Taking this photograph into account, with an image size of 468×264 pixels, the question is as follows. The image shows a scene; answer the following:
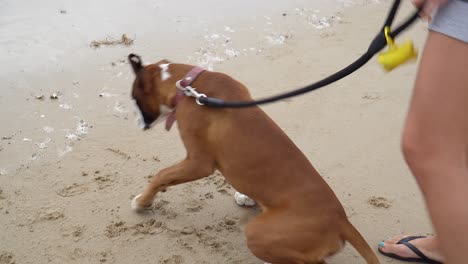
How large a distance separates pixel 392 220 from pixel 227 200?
108 centimetres

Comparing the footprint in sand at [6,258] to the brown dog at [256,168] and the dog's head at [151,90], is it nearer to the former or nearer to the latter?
the brown dog at [256,168]

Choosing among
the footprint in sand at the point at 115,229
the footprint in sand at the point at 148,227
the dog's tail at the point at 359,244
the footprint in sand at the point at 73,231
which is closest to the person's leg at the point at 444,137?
the dog's tail at the point at 359,244

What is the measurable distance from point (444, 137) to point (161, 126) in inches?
106

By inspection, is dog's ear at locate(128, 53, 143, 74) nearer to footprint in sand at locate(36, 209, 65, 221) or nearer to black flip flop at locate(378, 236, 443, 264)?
footprint in sand at locate(36, 209, 65, 221)

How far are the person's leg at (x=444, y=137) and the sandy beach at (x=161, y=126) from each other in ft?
4.49

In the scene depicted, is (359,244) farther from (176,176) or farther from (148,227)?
(148,227)

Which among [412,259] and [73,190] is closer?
[412,259]

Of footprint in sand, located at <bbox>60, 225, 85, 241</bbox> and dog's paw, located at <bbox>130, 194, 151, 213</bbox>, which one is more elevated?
dog's paw, located at <bbox>130, 194, 151, 213</bbox>

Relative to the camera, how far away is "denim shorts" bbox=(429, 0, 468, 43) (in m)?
1.76

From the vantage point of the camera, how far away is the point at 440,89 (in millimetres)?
A: 1818

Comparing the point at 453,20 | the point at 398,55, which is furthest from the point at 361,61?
the point at 453,20

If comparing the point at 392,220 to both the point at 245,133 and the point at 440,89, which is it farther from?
the point at 440,89

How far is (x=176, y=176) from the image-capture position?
10.5ft

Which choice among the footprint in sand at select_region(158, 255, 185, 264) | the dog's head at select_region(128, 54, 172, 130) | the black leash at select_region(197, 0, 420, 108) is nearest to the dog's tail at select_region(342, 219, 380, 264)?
the black leash at select_region(197, 0, 420, 108)
